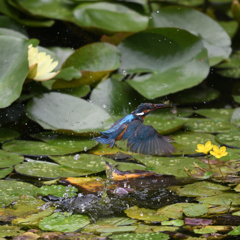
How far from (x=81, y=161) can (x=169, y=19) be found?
2.39 meters

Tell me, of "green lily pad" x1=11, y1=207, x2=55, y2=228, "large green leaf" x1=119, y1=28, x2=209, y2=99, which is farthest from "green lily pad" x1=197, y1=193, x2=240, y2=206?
"large green leaf" x1=119, y1=28, x2=209, y2=99

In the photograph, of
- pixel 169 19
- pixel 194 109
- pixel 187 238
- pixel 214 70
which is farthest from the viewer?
pixel 214 70

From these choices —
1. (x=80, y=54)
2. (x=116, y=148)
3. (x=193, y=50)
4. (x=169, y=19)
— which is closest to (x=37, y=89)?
(x=80, y=54)

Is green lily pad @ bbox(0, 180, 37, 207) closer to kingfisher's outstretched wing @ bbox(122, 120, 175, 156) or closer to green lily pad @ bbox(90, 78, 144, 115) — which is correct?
kingfisher's outstretched wing @ bbox(122, 120, 175, 156)

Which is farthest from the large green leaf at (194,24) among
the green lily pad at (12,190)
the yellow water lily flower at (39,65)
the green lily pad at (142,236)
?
the green lily pad at (142,236)

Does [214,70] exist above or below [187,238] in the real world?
below

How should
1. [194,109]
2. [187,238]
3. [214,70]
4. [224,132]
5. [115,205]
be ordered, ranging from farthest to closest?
1. [214,70]
2. [194,109]
3. [224,132]
4. [115,205]
5. [187,238]

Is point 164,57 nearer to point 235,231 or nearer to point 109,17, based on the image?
point 109,17

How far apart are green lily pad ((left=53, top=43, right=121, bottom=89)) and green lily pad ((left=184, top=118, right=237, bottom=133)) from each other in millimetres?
890

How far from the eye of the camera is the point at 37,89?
3521 millimetres

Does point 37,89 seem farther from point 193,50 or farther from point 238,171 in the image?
point 238,171

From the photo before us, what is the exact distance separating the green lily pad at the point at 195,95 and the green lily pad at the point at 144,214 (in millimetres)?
1866

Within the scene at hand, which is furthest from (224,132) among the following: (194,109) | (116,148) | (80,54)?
(80,54)

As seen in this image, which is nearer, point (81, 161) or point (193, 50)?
point (81, 161)
